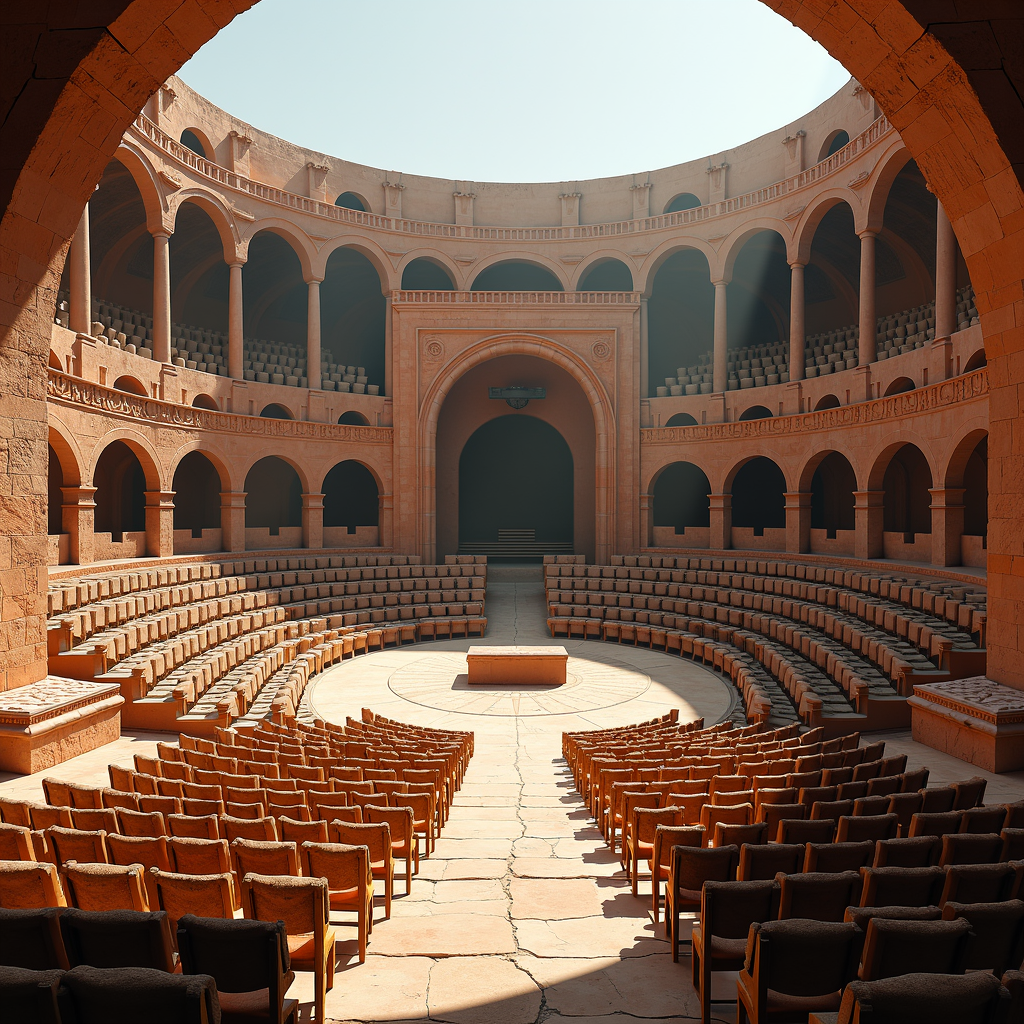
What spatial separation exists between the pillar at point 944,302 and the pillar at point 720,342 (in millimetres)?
8166

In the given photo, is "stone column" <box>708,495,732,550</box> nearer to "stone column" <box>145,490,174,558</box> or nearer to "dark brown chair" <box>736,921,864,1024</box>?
"stone column" <box>145,490,174,558</box>

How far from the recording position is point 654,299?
33.6 m

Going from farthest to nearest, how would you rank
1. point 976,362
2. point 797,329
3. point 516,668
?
point 797,329 < point 976,362 < point 516,668

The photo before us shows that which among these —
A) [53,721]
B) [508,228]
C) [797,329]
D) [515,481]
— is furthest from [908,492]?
[53,721]

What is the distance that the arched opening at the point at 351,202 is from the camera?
1148 inches

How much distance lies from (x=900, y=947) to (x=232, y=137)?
94.2 feet

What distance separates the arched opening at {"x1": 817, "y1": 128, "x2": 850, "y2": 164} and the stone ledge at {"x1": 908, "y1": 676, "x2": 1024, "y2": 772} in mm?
20767

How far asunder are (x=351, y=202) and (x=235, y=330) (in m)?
8.81

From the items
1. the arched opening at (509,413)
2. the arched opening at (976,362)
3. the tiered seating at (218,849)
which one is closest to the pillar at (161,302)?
the arched opening at (509,413)

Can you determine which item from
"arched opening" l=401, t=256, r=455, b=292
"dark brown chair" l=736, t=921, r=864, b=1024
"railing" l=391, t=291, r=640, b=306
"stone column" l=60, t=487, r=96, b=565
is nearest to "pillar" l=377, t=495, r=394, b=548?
"railing" l=391, t=291, r=640, b=306

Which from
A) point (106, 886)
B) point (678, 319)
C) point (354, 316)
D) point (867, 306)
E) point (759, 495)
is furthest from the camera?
point (354, 316)

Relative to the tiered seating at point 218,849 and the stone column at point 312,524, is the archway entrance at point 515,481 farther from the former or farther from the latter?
the tiered seating at point 218,849

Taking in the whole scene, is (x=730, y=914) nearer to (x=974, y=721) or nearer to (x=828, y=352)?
(x=974, y=721)

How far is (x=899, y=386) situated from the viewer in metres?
20.4
